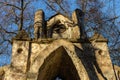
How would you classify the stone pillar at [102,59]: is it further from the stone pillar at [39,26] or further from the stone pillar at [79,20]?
the stone pillar at [39,26]

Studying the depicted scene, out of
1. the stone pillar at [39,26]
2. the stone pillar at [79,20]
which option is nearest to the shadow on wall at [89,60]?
the stone pillar at [79,20]

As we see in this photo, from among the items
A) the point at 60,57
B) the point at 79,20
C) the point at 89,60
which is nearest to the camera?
the point at 89,60

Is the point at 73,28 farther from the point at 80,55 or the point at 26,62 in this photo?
the point at 26,62

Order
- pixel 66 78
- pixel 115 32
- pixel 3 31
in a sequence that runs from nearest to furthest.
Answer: pixel 66 78, pixel 115 32, pixel 3 31

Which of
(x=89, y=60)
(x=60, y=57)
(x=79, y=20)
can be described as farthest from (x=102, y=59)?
(x=79, y=20)

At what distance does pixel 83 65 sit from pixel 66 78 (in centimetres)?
194

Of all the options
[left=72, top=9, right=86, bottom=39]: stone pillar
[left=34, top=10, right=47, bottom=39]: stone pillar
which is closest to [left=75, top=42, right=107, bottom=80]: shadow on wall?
[left=72, top=9, right=86, bottom=39]: stone pillar

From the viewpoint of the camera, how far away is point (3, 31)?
14.4 metres

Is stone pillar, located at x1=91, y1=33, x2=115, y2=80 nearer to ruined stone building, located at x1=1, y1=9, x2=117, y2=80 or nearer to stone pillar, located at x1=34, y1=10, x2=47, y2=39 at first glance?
ruined stone building, located at x1=1, y1=9, x2=117, y2=80

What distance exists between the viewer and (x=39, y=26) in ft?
31.9

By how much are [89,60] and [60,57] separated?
901mm

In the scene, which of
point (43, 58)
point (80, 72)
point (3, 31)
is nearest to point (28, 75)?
point (43, 58)

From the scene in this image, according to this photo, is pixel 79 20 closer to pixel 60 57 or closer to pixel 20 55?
pixel 60 57

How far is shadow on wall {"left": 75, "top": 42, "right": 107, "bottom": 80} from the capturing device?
809cm
